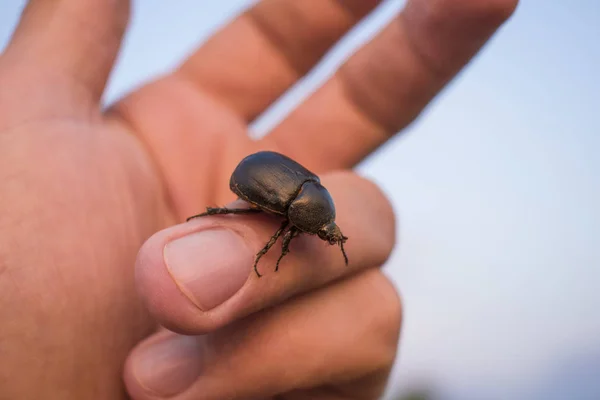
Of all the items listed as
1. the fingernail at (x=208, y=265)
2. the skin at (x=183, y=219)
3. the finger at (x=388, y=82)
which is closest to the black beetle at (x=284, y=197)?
Answer: the skin at (x=183, y=219)

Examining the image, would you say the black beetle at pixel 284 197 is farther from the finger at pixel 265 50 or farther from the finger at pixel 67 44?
the finger at pixel 265 50

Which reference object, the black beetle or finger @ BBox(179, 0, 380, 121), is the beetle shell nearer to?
the black beetle

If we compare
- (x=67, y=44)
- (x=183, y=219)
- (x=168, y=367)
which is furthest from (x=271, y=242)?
(x=67, y=44)

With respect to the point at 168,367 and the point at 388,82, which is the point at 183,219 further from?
the point at 388,82

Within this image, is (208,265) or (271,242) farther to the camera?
(271,242)

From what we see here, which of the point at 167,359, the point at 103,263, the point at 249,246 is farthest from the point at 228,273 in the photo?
the point at 103,263

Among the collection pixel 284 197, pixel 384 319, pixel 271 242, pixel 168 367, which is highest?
pixel 284 197

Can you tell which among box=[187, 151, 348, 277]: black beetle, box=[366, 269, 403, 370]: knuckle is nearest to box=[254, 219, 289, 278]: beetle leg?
box=[187, 151, 348, 277]: black beetle
